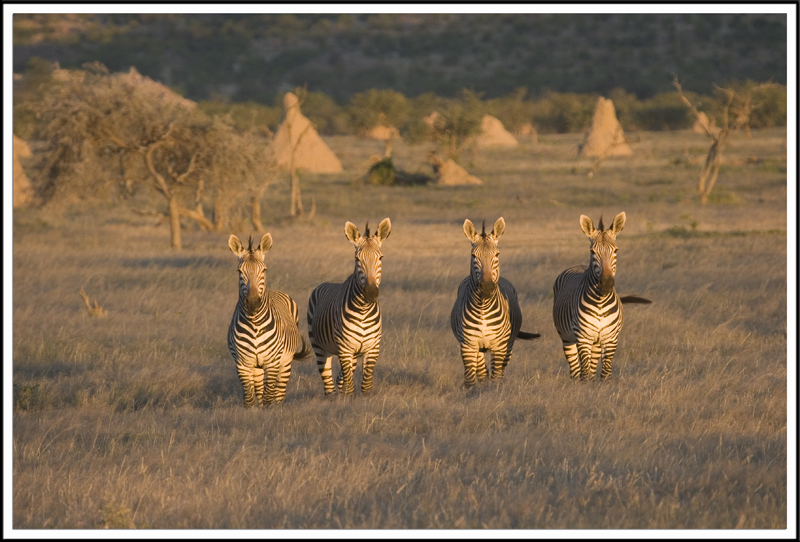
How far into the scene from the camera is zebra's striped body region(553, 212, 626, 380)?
309 inches

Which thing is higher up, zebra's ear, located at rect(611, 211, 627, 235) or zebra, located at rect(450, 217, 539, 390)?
zebra's ear, located at rect(611, 211, 627, 235)

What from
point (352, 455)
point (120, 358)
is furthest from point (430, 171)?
point (352, 455)

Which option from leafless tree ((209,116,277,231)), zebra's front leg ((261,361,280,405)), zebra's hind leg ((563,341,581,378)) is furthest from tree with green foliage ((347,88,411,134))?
zebra's front leg ((261,361,280,405))

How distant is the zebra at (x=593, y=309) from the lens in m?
7.85

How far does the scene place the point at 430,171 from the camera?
39188 mm

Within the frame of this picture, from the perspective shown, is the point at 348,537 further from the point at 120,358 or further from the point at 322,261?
the point at 322,261

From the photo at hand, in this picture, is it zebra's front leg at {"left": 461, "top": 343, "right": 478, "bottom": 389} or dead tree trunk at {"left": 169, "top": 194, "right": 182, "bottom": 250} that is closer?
zebra's front leg at {"left": 461, "top": 343, "right": 478, "bottom": 389}

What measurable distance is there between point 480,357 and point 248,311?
2.43 metres

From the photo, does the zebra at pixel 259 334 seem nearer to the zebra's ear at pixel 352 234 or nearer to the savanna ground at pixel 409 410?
the savanna ground at pixel 409 410

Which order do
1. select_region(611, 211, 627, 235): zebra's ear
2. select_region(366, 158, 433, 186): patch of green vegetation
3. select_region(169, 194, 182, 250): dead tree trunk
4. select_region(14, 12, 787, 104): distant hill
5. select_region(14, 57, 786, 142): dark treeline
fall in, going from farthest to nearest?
select_region(14, 12, 787, 104): distant hill → select_region(14, 57, 786, 142): dark treeline → select_region(366, 158, 433, 186): patch of green vegetation → select_region(169, 194, 182, 250): dead tree trunk → select_region(611, 211, 627, 235): zebra's ear

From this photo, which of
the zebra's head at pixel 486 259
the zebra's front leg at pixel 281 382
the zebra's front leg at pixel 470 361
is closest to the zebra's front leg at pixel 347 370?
the zebra's front leg at pixel 281 382

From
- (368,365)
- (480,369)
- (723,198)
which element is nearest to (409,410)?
(368,365)

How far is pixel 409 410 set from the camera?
25.0ft

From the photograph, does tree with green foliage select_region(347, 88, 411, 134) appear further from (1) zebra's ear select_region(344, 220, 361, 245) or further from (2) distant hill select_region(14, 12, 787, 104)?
(1) zebra's ear select_region(344, 220, 361, 245)
